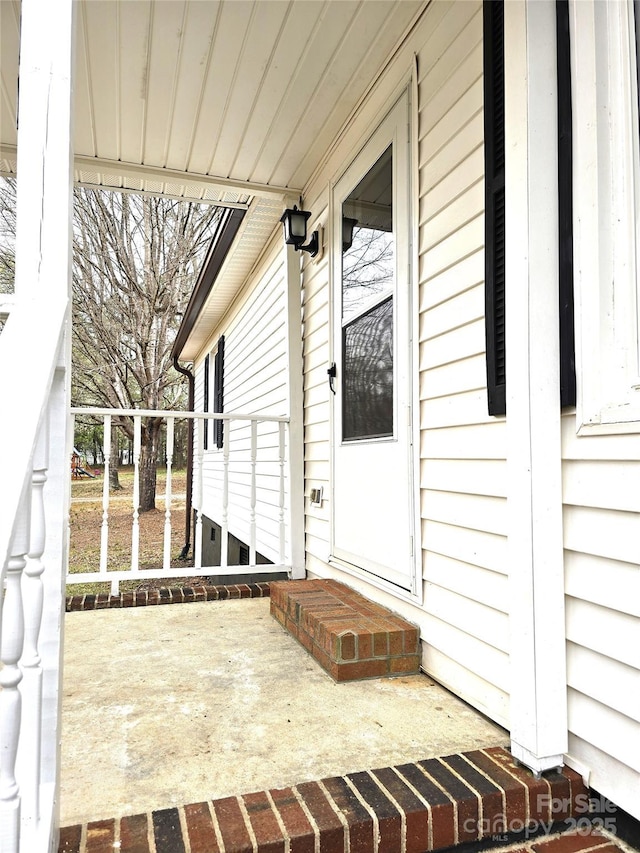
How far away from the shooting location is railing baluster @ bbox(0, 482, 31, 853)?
2.99 feet

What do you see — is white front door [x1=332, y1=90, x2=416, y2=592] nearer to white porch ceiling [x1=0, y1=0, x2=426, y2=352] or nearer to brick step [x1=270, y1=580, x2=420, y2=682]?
brick step [x1=270, y1=580, x2=420, y2=682]

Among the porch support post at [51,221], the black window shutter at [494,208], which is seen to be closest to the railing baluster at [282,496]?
the black window shutter at [494,208]

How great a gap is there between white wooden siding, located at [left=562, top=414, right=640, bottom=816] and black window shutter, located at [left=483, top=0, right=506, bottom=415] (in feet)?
0.98

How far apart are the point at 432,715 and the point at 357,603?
2.62ft

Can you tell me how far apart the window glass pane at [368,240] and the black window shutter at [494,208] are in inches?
31.3

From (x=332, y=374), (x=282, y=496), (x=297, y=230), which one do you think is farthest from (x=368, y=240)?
(x=282, y=496)

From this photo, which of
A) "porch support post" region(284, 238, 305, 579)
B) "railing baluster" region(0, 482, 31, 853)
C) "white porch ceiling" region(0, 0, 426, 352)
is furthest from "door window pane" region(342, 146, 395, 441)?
"railing baluster" region(0, 482, 31, 853)

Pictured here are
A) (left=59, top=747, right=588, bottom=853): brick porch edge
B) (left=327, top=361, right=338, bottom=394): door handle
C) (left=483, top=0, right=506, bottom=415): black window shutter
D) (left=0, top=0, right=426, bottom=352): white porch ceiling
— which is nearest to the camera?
(left=59, top=747, right=588, bottom=853): brick porch edge

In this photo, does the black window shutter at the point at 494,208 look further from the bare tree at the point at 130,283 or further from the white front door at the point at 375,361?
the bare tree at the point at 130,283

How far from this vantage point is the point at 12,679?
96 cm

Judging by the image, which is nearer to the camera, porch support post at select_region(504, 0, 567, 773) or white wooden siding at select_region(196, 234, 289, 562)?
porch support post at select_region(504, 0, 567, 773)

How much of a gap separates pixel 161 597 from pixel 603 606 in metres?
2.51

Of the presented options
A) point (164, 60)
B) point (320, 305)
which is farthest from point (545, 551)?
point (164, 60)

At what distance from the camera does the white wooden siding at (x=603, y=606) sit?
4.34ft
